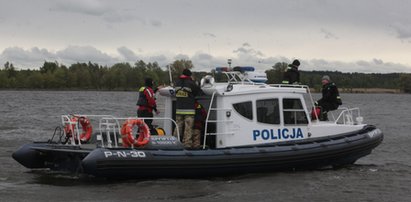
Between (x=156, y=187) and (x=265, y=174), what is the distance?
2749 mm

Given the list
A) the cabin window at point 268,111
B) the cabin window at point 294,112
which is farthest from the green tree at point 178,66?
the cabin window at point 294,112

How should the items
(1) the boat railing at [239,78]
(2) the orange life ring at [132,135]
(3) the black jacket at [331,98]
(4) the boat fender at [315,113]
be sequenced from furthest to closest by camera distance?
(3) the black jacket at [331,98] → (4) the boat fender at [315,113] → (1) the boat railing at [239,78] → (2) the orange life ring at [132,135]

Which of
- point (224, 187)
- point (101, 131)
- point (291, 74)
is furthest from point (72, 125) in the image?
point (291, 74)

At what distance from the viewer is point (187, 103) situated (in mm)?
12430

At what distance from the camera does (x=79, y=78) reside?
10444cm

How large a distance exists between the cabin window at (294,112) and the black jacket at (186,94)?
6.85 feet

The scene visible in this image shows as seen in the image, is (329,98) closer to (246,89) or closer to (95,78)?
(246,89)

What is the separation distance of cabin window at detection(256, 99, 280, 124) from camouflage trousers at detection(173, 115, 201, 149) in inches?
56.9

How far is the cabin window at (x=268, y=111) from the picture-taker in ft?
41.9

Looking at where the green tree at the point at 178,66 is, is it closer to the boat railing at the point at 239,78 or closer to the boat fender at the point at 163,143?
the boat railing at the point at 239,78

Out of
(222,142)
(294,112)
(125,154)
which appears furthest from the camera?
(294,112)

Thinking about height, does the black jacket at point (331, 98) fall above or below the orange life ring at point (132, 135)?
above

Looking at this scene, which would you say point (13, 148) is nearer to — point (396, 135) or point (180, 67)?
point (180, 67)

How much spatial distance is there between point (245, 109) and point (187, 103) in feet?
4.21
